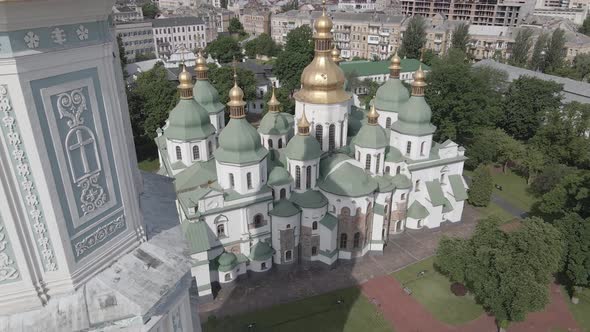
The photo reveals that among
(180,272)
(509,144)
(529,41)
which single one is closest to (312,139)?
(180,272)

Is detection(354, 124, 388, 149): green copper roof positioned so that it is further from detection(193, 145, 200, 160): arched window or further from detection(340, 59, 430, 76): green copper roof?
detection(340, 59, 430, 76): green copper roof

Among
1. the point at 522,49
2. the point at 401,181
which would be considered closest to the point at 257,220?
the point at 401,181

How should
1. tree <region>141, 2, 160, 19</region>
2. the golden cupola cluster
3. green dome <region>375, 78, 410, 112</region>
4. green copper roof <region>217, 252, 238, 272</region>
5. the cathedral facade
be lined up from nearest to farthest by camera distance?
the cathedral facade, green copper roof <region>217, 252, 238, 272</region>, the golden cupola cluster, green dome <region>375, 78, 410, 112</region>, tree <region>141, 2, 160, 19</region>

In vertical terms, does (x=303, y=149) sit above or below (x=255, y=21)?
below

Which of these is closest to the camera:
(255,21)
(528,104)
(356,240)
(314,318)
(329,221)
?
(314,318)

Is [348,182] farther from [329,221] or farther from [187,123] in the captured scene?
[187,123]

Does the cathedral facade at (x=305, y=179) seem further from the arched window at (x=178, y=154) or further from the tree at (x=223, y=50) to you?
the tree at (x=223, y=50)

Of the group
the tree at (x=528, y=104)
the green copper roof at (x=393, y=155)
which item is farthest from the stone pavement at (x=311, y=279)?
the tree at (x=528, y=104)

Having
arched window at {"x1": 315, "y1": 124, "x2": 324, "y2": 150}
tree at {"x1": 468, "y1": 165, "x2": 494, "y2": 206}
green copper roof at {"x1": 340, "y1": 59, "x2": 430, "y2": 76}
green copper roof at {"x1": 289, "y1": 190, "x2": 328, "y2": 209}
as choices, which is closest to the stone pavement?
green copper roof at {"x1": 289, "y1": 190, "x2": 328, "y2": 209}
